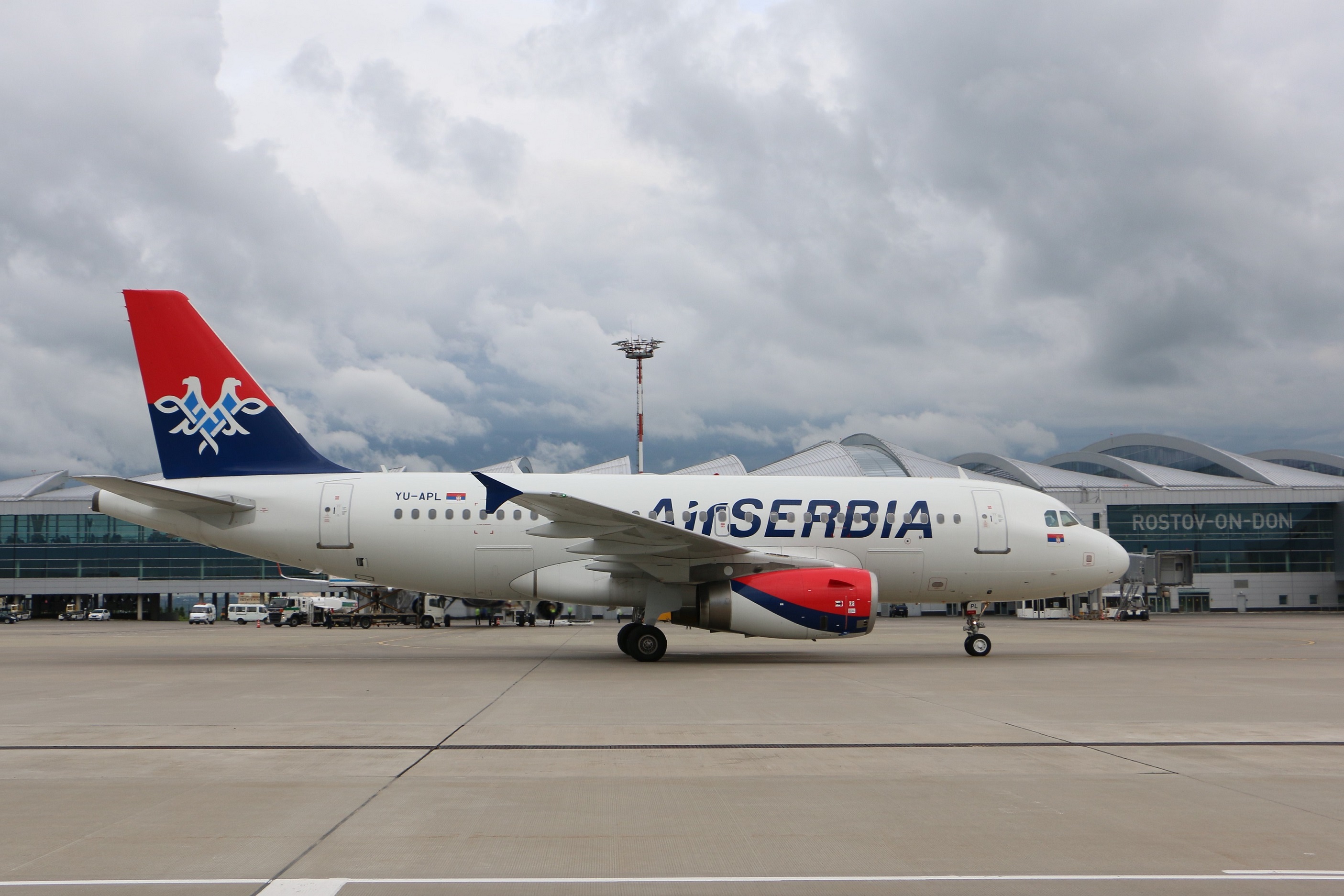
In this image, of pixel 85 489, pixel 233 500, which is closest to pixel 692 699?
pixel 233 500

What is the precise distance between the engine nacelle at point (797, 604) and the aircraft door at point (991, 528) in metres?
3.60

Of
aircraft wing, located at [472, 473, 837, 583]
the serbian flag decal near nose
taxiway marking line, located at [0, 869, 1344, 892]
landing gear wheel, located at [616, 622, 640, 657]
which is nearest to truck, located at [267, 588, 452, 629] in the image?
the serbian flag decal near nose

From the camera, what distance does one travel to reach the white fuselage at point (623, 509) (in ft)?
60.2

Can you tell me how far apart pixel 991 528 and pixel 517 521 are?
9.54 m

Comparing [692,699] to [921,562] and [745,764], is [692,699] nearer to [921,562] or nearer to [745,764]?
[745,764]

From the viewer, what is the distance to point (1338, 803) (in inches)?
248

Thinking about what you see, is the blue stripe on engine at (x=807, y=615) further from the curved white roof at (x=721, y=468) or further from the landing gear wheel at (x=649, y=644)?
the curved white roof at (x=721, y=468)

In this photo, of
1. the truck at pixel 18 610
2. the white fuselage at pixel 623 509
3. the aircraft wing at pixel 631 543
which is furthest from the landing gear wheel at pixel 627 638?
the truck at pixel 18 610

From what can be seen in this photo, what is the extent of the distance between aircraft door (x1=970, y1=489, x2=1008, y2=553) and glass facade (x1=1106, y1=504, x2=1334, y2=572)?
57.6 m

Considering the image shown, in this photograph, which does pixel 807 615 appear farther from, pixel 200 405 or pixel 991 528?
pixel 200 405

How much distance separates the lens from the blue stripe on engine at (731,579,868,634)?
16484mm

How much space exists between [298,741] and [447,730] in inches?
54.9

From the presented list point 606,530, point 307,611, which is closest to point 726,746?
point 606,530

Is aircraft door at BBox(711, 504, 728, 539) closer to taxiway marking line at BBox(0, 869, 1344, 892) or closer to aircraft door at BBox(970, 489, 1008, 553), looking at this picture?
aircraft door at BBox(970, 489, 1008, 553)
